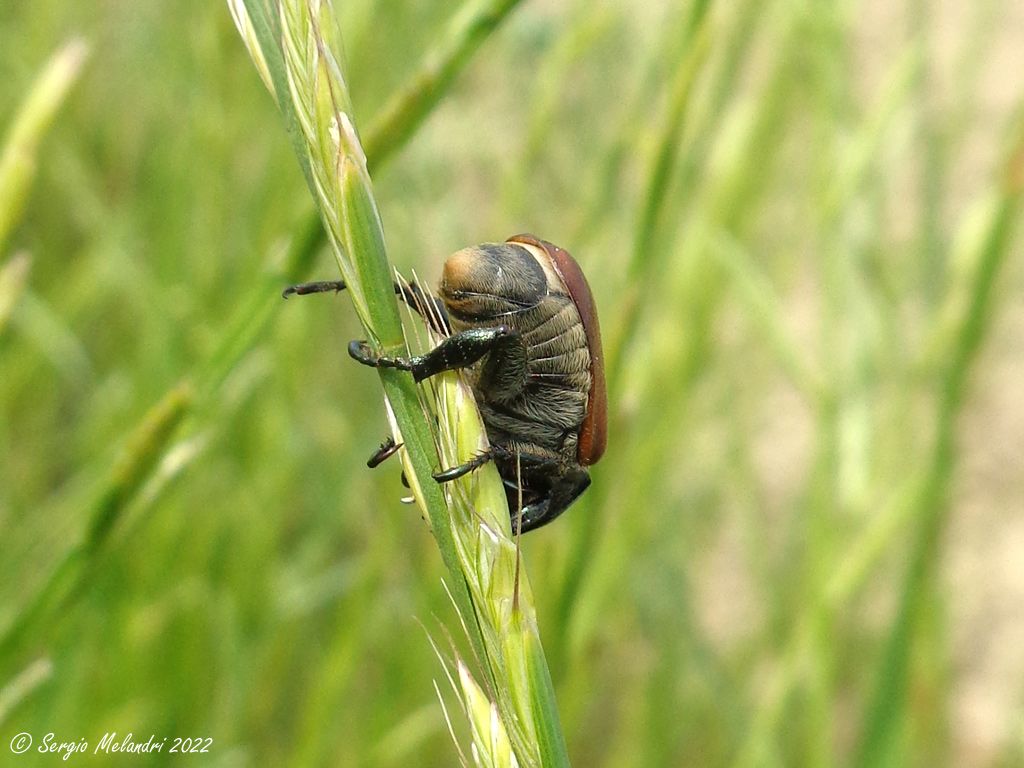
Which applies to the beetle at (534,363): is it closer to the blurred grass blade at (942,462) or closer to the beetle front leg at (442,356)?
the beetle front leg at (442,356)

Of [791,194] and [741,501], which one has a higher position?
[791,194]

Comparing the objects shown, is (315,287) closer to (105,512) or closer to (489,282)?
(489,282)

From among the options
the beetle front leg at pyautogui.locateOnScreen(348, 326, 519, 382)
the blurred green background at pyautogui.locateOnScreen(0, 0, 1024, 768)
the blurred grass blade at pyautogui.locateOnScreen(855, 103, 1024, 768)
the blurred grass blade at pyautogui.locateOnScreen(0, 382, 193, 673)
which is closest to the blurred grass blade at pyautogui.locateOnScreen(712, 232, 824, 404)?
the blurred green background at pyautogui.locateOnScreen(0, 0, 1024, 768)

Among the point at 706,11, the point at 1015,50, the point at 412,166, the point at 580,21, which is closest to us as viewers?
the point at 706,11

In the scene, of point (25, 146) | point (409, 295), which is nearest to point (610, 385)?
point (409, 295)

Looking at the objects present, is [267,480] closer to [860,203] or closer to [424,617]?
[424,617]

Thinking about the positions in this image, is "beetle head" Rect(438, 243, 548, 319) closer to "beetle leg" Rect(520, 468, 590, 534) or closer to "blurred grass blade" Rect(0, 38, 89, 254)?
"beetle leg" Rect(520, 468, 590, 534)

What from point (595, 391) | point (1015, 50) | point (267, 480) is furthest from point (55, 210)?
point (1015, 50)
